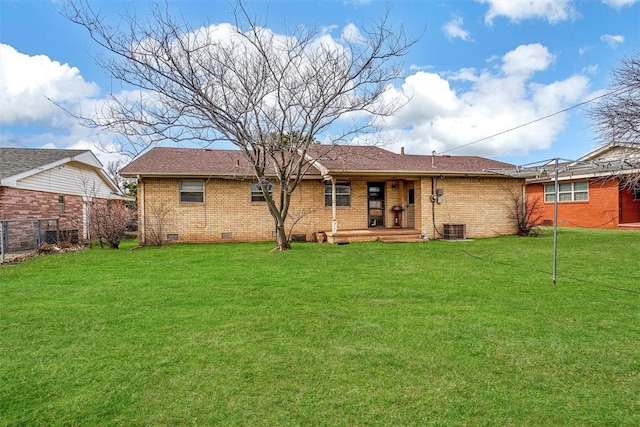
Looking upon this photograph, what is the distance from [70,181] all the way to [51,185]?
1646 mm

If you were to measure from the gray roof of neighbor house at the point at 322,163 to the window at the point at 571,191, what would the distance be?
629cm

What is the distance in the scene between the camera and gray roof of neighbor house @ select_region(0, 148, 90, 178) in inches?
539

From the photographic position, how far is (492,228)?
15.0m

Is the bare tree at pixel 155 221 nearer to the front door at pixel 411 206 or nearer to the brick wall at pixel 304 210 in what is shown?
the brick wall at pixel 304 210

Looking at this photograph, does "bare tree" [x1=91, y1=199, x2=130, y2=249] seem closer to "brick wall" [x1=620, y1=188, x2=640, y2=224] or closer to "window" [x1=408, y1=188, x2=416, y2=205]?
"window" [x1=408, y1=188, x2=416, y2=205]

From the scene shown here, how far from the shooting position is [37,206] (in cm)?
1480

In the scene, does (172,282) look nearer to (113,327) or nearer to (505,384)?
(113,327)

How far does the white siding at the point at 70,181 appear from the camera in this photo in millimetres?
14781

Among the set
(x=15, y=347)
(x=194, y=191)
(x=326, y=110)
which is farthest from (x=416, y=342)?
(x=194, y=191)

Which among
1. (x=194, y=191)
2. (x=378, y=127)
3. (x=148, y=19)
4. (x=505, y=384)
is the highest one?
(x=148, y=19)

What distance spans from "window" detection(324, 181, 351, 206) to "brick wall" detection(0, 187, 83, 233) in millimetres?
10467

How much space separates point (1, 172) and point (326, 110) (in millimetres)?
11743

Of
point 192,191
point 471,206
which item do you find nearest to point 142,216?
point 192,191

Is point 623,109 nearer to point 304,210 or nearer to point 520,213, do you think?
point 520,213
